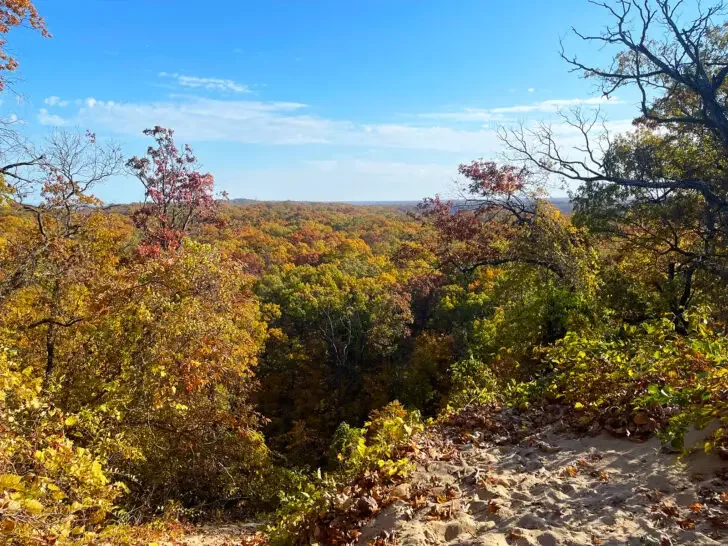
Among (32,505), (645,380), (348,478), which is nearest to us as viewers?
(32,505)

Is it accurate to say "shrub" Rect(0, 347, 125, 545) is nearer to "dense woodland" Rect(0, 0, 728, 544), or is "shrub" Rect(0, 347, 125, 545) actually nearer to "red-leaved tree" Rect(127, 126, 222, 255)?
"dense woodland" Rect(0, 0, 728, 544)

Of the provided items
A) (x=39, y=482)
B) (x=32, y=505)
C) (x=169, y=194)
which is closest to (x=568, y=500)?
(x=32, y=505)

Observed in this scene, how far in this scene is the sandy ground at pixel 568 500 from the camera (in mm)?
3500

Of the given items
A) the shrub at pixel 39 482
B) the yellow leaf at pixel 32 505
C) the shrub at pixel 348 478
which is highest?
the yellow leaf at pixel 32 505

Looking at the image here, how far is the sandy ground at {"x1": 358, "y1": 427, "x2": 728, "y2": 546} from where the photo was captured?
3.50 metres

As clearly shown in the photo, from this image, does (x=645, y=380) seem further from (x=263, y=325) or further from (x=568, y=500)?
(x=263, y=325)

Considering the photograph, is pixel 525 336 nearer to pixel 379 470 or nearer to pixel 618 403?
pixel 618 403

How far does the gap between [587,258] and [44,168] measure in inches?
487

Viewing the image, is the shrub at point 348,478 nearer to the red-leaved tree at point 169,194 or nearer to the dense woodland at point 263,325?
the dense woodland at point 263,325

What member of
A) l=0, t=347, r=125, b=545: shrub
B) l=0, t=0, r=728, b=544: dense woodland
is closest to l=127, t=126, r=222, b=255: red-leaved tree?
l=0, t=0, r=728, b=544: dense woodland

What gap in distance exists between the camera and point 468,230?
14562 millimetres

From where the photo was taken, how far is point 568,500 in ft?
13.4

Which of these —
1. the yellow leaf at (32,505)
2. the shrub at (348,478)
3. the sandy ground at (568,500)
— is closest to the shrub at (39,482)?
the yellow leaf at (32,505)

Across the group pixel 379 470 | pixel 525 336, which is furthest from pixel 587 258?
pixel 379 470
